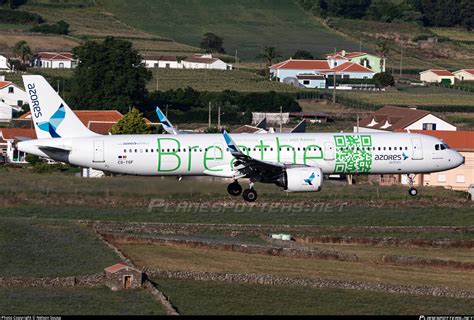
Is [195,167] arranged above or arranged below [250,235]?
above

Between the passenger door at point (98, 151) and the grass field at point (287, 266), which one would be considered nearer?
the grass field at point (287, 266)

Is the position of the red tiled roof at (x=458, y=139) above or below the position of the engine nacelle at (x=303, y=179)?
below

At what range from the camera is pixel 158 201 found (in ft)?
353

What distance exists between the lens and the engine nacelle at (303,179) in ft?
274

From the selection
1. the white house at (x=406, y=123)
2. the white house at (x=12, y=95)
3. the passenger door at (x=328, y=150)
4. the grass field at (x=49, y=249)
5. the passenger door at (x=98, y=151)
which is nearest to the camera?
the grass field at (x=49, y=249)

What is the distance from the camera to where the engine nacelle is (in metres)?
83.5

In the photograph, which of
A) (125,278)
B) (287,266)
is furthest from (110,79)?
(125,278)

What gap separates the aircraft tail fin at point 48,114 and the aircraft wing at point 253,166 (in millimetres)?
10606

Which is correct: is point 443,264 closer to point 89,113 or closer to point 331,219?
point 331,219

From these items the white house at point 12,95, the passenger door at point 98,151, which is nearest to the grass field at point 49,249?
the passenger door at point 98,151

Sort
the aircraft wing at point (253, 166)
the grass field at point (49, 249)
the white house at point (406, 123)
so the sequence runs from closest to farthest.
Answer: the grass field at point (49, 249) < the aircraft wing at point (253, 166) < the white house at point (406, 123)

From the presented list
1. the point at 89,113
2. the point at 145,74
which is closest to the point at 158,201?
the point at 89,113

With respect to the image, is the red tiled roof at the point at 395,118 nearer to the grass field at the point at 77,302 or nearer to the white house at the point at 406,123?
the white house at the point at 406,123

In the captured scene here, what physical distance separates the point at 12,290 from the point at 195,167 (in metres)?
16.3
